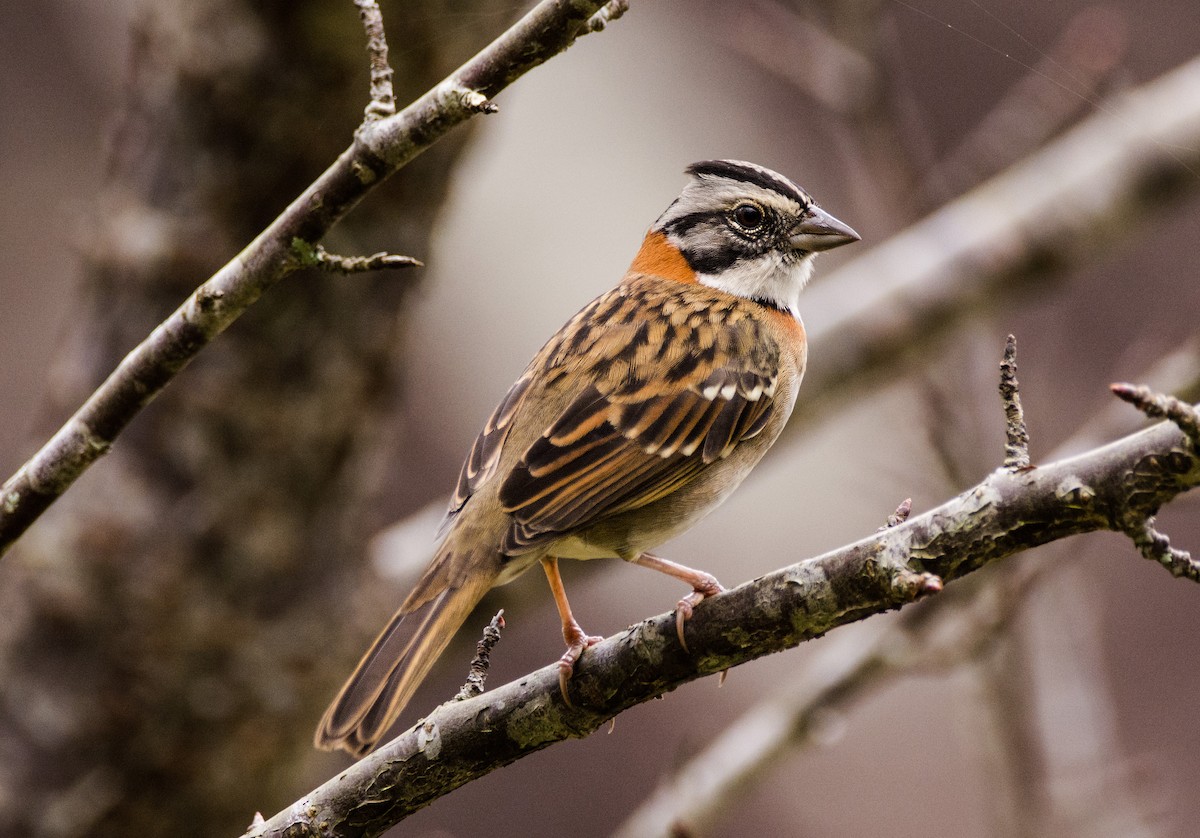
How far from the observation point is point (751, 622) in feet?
9.19

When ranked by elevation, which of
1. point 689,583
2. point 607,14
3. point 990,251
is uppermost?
point 990,251

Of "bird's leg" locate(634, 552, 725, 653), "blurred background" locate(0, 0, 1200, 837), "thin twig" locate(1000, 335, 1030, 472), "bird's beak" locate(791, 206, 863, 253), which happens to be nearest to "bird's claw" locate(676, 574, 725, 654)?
"bird's leg" locate(634, 552, 725, 653)

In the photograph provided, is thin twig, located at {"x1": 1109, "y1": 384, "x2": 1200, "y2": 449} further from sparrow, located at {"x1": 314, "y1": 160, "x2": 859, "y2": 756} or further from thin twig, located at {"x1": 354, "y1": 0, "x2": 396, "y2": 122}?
thin twig, located at {"x1": 354, "y1": 0, "x2": 396, "y2": 122}

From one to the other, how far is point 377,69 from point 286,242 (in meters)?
0.45

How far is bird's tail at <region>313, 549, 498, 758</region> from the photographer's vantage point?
276cm

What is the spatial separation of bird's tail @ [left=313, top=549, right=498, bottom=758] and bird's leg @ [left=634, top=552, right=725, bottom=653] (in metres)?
0.54

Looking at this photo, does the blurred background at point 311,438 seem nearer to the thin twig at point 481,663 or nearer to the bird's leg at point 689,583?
the bird's leg at point 689,583

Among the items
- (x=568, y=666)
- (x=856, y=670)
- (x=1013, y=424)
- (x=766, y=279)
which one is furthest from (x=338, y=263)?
(x=856, y=670)

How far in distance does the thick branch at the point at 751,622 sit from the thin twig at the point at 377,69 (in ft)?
4.32

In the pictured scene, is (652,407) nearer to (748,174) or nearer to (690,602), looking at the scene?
(748,174)

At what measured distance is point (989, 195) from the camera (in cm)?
698

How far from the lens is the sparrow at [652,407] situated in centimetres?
359

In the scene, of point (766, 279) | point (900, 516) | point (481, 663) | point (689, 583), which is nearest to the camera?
point (900, 516)

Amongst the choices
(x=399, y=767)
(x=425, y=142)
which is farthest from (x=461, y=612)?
(x=425, y=142)
